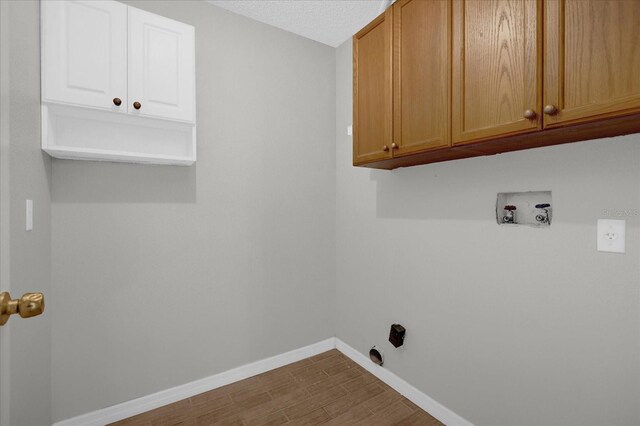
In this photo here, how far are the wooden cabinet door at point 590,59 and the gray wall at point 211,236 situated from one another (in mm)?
1809

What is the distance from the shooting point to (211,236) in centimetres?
219

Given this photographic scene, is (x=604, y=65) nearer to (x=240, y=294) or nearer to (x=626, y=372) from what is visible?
(x=626, y=372)

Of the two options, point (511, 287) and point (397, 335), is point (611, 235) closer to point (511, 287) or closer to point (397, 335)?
point (511, 287)

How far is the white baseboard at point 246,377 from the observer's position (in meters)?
1.82

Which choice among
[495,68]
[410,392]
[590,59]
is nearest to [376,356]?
[410,392]

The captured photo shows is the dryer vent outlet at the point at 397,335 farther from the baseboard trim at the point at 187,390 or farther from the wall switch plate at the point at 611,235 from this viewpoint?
the wall switch plate at the point at 611,235

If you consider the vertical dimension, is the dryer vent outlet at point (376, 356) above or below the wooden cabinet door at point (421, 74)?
below

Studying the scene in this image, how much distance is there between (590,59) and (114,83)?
2.13 metres

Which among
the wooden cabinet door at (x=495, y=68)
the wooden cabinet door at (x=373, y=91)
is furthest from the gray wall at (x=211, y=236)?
the wooden cabinet door at (x=495, y=68)

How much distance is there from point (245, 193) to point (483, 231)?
64.6 inches

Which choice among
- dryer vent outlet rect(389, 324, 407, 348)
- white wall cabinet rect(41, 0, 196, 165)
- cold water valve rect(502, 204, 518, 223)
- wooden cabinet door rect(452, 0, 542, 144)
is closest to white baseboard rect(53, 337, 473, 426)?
dryer vent outlet rect(389, 324, 407, 348)

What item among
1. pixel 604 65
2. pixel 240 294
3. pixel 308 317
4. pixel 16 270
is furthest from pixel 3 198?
pixel 308 317

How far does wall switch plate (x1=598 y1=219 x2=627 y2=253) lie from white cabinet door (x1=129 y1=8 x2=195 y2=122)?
7.12 feet

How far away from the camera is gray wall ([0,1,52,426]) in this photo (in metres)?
1.16
